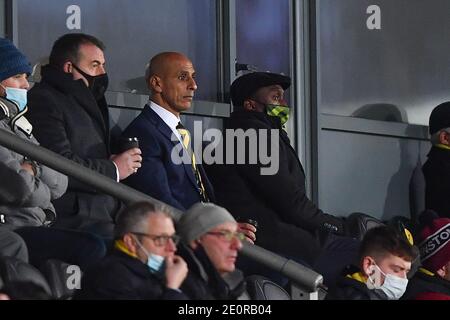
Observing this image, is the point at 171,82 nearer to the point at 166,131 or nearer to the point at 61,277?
the point at 166,131

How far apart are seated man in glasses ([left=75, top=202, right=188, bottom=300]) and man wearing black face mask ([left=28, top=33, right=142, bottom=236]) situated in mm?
1504

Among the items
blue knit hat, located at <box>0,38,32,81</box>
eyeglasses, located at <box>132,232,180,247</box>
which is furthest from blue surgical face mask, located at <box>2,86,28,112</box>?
eyeglasses, located at <box>132,232,180,247</box>

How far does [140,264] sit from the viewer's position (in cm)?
611

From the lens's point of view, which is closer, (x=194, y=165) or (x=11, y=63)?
(x=11, y=63)

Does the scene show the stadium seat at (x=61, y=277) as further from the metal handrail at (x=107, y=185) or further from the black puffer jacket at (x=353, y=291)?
the black puffer jacket at (x=353, y=291)

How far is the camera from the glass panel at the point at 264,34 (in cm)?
1038

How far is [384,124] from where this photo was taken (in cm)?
1136

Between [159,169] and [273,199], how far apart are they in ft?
3.11

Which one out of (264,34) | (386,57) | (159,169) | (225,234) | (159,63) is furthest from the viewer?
(386,57)

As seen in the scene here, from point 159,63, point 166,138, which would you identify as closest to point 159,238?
point 166,138

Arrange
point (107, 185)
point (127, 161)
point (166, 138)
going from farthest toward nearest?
1. point (166, 138)
2. point (127, 161)
3. point (107, 185)

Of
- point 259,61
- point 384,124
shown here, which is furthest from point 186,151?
point 384,124

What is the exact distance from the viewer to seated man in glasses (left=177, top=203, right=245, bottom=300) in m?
6.46

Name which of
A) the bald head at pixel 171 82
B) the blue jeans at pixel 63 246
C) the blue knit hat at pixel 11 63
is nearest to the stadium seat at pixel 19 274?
the blue jeans at pixel 63 246
